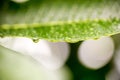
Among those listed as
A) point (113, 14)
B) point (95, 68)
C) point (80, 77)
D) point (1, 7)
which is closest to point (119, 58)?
point (95, 68)

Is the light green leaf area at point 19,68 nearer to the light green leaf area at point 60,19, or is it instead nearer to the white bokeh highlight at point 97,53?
the light green leaf area at point 60,19

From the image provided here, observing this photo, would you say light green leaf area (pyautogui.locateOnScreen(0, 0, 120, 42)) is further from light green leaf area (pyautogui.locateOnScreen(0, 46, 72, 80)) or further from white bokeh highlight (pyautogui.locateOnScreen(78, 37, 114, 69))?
white bokeh highlight (pyautogui.locateOnScreen(78, 37, 114, 69))

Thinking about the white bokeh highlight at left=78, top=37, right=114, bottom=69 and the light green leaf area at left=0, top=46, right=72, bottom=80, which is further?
the white bokeh highlight at left=78, top=37, right=114, bottom=69

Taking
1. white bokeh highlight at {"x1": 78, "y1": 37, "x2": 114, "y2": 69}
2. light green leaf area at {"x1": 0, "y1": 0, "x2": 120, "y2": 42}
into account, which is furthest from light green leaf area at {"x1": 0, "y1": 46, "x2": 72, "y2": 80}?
white bokeh highlight at {"x1": 78, "y1": 37, "x2": 114, "y2": 69}

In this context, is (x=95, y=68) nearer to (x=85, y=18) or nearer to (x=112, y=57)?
(x=112, y=57)

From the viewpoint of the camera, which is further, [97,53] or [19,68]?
[97,53]

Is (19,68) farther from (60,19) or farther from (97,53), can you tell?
(97,53)

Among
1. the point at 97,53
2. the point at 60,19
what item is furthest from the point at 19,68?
the point at 97,53
